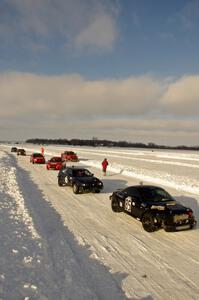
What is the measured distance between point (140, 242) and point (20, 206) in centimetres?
559

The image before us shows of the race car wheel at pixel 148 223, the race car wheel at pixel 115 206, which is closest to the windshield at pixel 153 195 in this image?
the race car wheel at pixel 148 223

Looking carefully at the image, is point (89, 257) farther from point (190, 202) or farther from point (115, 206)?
point (190, 202)

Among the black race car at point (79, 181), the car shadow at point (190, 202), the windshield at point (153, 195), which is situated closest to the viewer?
the windshield at point (153, 195)

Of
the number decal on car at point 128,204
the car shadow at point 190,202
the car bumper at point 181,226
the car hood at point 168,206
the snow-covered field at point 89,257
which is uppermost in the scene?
the car hood at point 168,206

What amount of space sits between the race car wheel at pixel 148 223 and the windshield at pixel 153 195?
78 centimetres

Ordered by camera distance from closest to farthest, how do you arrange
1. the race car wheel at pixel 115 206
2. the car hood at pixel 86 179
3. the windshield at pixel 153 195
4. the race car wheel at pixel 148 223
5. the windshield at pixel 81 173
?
the race car wheel at pixel 148 223, the windshield at pixel 153 195, the race car wheel at pixel 115 206, the car hood at pixel 86 179, the windshield at pixel 81 173

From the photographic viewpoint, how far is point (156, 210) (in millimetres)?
9180

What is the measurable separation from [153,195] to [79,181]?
234 inches

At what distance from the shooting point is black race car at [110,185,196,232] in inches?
350

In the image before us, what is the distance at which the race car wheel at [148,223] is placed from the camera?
9.05 m

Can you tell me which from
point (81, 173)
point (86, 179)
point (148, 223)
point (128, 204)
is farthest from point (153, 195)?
point (81, 173)

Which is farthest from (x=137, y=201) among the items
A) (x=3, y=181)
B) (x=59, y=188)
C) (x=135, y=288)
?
(x=3, y=181)

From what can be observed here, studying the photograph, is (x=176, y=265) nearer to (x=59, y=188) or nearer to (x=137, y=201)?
(x=137, y=201)

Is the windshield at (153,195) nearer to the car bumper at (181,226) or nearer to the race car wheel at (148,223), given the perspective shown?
the race car wheel at (148,223)
